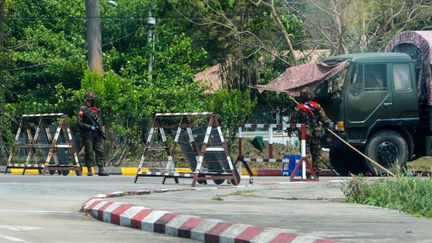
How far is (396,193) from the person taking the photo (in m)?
15.6

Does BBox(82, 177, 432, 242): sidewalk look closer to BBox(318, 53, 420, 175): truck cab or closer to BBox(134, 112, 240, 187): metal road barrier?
BBox(134, 112, 240, 187): metal road barrier

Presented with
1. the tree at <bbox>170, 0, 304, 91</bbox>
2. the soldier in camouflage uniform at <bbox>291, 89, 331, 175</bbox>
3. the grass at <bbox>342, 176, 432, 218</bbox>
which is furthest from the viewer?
the tree at <bbox>170, 0, 304, 91</bbox>

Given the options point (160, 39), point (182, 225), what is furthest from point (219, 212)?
point (160, 39)

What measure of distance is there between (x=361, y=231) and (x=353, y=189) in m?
4.61

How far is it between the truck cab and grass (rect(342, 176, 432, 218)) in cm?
812

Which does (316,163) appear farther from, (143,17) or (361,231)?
(143,17)

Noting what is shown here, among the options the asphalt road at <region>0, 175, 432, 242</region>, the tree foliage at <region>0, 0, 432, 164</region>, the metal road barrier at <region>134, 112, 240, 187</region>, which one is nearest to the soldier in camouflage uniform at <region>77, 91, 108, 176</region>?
the metal road barrier at <region>134, 112, 240, 187</region>

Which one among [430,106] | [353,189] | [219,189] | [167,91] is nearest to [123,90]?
[167,91]

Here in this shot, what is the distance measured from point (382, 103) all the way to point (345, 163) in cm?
260

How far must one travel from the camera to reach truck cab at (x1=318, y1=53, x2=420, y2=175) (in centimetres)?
2498

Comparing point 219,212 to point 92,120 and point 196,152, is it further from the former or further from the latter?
point 92,120

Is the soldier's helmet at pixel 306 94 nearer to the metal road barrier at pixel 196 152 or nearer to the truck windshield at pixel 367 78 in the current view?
the truck windshield at pixel 367 78

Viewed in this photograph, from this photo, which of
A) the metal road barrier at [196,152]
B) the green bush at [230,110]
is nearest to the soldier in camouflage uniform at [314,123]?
the metal road barrier at [196,152]

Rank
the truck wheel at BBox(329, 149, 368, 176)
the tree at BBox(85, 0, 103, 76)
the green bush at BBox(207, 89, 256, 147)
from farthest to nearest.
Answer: the tree at BBox(85, 0, 103, 76)
the green bush at BBox(207, 89, 256, 147)
the truck wheel at BBox(329, 149, 368, 176)
